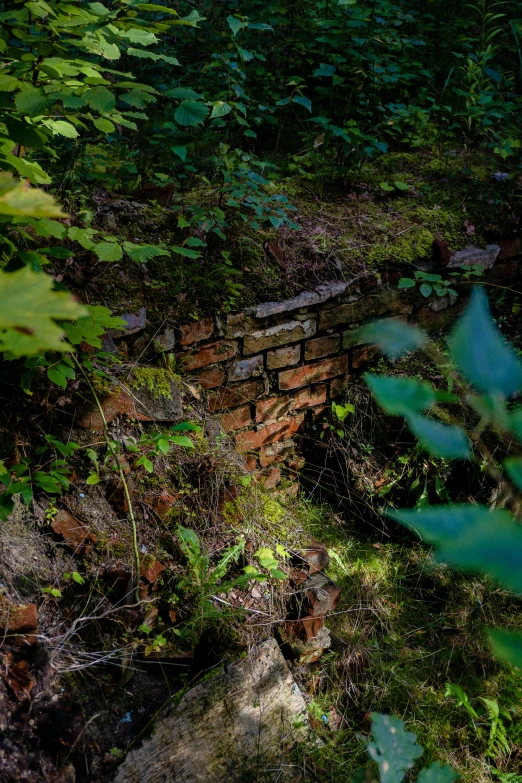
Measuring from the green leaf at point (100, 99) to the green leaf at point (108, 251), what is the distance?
20.0 inches

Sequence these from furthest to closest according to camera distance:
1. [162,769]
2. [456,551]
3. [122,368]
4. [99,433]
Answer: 1. [122,368]
2. [99,433]
3. [162,769]
4. [456,551]

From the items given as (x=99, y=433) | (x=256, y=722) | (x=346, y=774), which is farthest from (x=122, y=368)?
(x=346, y=774)

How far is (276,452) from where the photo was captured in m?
2.99

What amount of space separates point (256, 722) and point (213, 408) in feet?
4.27

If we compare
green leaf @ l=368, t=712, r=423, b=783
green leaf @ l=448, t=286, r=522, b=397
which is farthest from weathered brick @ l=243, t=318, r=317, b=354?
green leaf @ l=448, t=286, r=522, b=397

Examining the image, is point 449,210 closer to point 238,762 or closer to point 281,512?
point 281,512

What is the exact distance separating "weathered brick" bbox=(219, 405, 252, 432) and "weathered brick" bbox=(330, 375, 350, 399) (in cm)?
51

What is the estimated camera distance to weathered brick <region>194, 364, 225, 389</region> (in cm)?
261

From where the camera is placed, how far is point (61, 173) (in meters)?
2.47

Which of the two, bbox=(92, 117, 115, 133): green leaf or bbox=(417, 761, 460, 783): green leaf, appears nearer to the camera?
bbox=(417, 761, 460, 783): green leaf

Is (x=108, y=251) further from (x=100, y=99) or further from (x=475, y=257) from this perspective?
(x=475, y=257)

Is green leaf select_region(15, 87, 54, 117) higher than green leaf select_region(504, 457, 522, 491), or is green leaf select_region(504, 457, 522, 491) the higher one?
green leaf select_region(15, 87, 54, 117)

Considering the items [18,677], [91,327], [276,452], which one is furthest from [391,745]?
[276,452]

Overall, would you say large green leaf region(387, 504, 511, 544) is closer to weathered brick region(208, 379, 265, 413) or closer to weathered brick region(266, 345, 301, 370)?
weathered brick region(208, 379, 265, 413)
